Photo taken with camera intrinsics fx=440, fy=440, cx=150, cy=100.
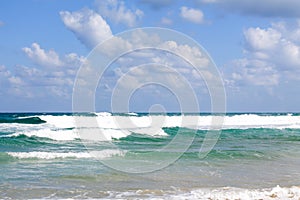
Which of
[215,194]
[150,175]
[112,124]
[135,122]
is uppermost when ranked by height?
[135,122]

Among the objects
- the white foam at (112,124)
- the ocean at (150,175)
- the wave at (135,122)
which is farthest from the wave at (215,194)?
the wave at (135,122)

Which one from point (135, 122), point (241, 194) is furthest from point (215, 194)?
point (135, 122)

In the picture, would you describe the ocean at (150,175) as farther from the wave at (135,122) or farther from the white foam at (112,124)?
the wave at (135,122)

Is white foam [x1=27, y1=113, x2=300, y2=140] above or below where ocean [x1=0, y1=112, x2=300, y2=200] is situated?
above

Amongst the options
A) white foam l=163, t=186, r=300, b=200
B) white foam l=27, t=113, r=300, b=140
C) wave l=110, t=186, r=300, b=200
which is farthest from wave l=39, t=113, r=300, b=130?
white foam l=163, t=186, r=300, b=200

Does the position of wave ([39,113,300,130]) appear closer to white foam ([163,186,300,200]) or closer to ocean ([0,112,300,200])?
ocean ([0,112,300,200])

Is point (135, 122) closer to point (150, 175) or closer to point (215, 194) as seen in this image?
point (150, 175)

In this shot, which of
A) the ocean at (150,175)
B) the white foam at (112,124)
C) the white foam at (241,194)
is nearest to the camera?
the white foam at (241,194)

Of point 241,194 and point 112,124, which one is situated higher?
point 112,124

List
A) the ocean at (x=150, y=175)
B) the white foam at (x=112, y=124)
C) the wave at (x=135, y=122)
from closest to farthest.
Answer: the ocean at (x=150, y=175)
the white foam at (x=112, y=124)
the wave at (x=135, y=122)

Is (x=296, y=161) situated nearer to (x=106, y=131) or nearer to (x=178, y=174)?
(x=178, y=174)

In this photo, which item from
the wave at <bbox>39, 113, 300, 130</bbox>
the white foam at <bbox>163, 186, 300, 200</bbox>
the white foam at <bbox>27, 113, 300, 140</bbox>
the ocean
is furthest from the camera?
the wave at <bbox>39, 113, 300, 130</bbox>

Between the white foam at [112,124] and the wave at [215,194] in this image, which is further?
the white foam at [112,124]

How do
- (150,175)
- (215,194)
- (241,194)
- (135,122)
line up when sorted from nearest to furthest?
(241,194)
(215,194)
(150,175)
(135,122)
